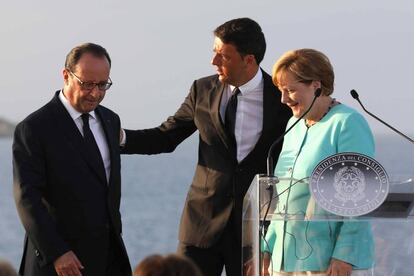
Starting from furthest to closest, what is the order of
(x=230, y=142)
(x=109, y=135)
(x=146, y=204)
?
(x=146, y=204)
(x=230, y=142)
(x=109, y=135)

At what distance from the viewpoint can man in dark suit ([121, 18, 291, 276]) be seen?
20.2 feet

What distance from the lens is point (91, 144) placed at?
5.86 meters

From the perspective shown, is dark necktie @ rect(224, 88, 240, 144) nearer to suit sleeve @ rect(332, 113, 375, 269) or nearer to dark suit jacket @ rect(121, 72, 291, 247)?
dark suit jacket @ rect(121, 72, 291, 247)

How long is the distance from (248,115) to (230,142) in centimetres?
12

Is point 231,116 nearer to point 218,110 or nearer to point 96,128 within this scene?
point 218,110

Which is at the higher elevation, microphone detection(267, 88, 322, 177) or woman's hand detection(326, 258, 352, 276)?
microphone detection(267, 88, 322, 177)

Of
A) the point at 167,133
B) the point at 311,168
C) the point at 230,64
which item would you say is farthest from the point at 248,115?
the point at 311,168

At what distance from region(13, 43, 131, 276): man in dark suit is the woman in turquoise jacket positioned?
25.6 inches

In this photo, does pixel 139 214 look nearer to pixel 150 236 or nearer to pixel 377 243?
pixel 150 236

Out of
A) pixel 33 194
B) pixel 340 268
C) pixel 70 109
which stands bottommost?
pixel 340 268

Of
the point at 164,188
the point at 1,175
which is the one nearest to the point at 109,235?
the point at 164,188

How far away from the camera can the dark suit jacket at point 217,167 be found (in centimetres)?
616

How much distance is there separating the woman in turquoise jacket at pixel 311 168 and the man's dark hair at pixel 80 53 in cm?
67

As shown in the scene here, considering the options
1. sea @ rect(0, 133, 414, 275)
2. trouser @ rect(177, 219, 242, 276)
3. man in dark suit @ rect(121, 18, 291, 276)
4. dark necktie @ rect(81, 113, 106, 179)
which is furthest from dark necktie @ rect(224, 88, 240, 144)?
sea @ rect(0, 133, 414, 275)
